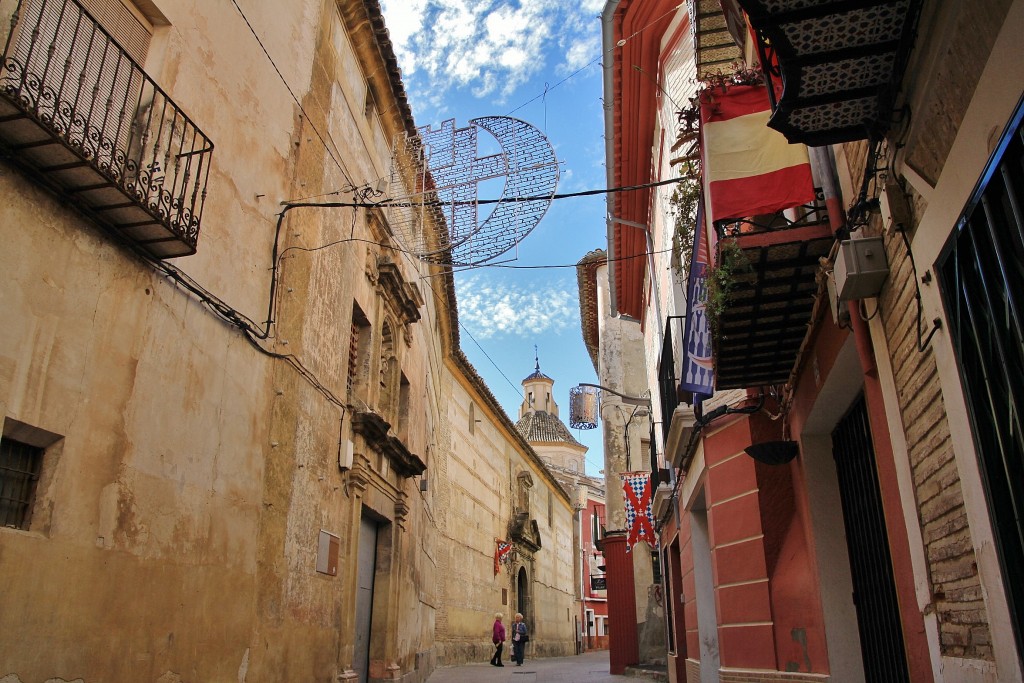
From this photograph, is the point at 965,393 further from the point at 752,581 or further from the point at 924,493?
the point at 752,581

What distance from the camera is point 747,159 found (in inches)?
206

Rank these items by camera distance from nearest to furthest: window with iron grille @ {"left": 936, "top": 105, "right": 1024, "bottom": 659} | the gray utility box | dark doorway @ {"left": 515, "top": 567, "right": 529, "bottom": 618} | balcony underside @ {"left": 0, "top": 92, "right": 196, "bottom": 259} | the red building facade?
1. window with iron grille @ {"left": 936, "top": 105, "right": 1024, "bottom": 659}
2. the red building facade
3. balcony underside @ {"left": 0, "top": 92, "right": 196, "bottom": 259}
4. the gray utility box
5. dark doorway @ {"left": 515, "top": 567, "right": 529, "bottom": 618}

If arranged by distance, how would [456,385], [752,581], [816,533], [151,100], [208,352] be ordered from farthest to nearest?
[456,385] < [752,581] < [816,533] < [208,352] < [151,100]

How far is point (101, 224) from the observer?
4.71m

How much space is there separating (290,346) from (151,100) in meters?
2.74

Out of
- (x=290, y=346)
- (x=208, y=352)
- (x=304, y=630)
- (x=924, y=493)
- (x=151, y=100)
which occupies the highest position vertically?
(x=151, y=100)

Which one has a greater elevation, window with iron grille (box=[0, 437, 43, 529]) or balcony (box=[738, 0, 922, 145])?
balcony (box=[738, 0, 922, 145])

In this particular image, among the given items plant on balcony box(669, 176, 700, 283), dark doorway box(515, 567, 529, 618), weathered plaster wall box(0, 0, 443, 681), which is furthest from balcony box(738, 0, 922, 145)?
dark doorway box(515, 567, 529, 618)

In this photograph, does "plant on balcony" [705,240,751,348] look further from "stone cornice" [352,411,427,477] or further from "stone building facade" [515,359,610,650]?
"stone building facade" [515,359,610,650]

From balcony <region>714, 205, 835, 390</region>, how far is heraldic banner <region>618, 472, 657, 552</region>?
8.99 meters

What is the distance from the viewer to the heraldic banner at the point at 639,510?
50.5ft

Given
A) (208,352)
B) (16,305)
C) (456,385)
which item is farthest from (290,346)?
(456,385)

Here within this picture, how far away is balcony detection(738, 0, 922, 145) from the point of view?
3258 millimetres

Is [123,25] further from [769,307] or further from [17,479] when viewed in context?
[769,307]
